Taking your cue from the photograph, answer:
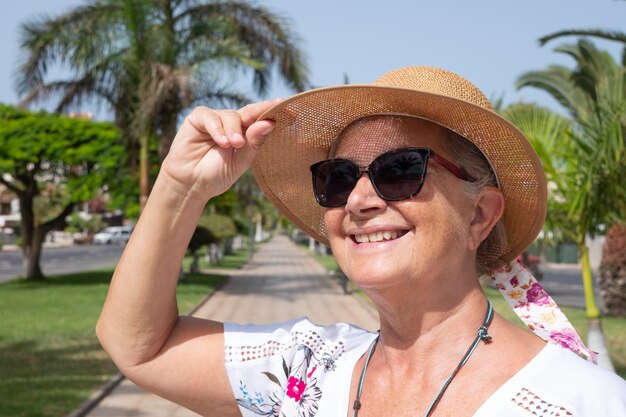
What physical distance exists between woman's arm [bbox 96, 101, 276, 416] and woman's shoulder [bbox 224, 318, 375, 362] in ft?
0.13

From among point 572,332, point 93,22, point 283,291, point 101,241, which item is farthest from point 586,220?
point 101,241

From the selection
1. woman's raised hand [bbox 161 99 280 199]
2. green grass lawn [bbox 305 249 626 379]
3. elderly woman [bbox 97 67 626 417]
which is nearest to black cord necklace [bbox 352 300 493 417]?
elderly woman [bbox 97 67 626 417]

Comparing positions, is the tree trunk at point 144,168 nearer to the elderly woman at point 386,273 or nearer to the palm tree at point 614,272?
the palm tree at point 614,272

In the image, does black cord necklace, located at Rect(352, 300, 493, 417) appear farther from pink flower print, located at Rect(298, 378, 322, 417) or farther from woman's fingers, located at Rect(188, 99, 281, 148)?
woman's fingers, located at Rect(188, 99, 281, 148)

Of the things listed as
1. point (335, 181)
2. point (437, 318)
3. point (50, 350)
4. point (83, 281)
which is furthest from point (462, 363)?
point (83, 281)

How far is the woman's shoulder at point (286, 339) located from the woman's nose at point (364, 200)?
411mm

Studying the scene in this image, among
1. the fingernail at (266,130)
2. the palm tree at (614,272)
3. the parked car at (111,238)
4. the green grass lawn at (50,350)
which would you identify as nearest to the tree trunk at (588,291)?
the green grass lawn at (50,350)

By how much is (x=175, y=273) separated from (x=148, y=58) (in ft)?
52.4

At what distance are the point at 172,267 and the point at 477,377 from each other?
0.80 metres

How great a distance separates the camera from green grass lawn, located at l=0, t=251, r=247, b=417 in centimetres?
732

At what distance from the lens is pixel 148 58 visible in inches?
680

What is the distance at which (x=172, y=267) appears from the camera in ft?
6.52

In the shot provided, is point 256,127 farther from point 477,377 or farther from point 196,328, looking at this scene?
point 477,377

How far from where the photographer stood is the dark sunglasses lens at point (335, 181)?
1.86 meters
